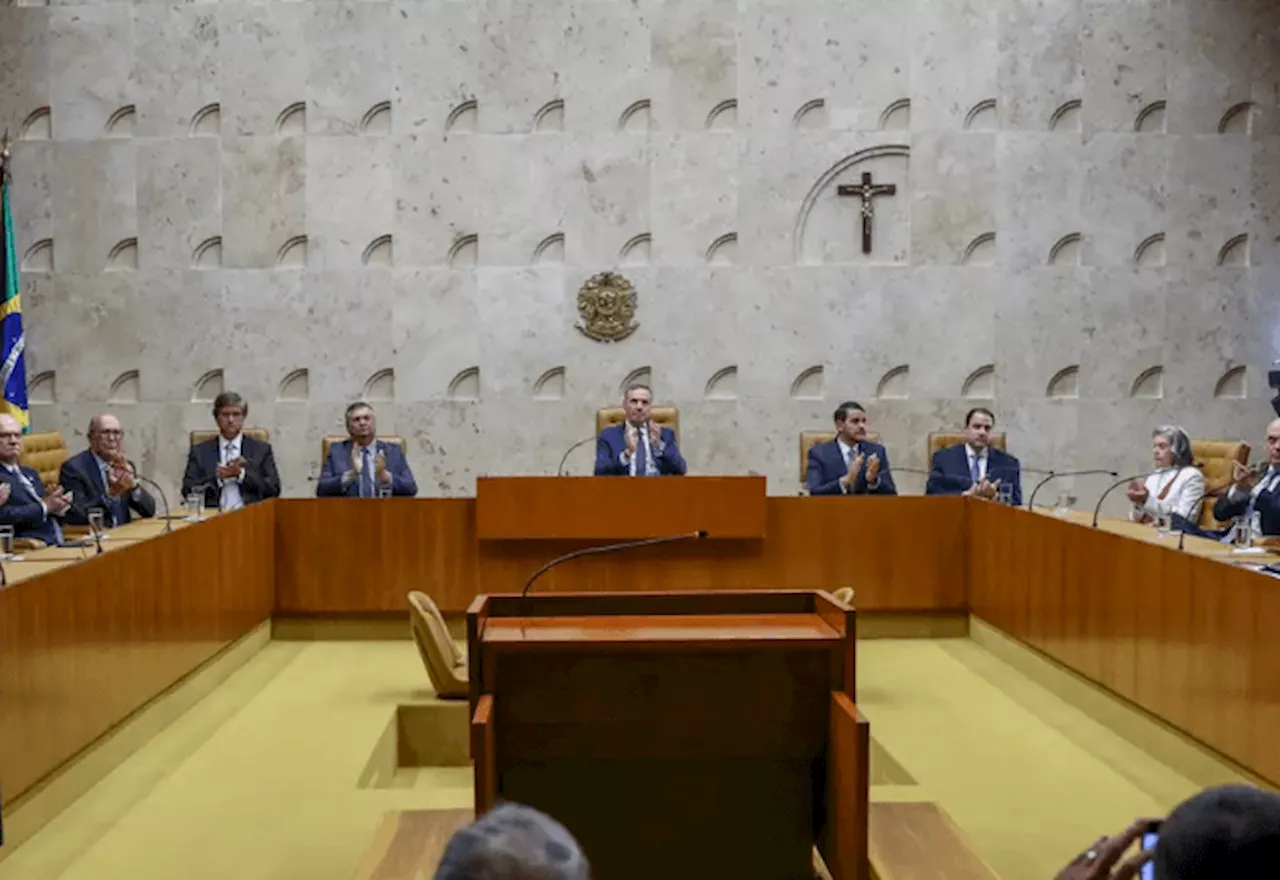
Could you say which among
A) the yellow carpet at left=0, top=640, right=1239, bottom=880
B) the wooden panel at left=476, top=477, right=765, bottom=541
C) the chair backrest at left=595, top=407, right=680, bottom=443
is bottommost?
the yellow carpet at left=0, top=640, right=1239, bottom=880

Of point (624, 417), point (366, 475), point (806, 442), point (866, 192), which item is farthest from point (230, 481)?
point (866, 192)

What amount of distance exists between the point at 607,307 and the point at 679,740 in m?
6.19

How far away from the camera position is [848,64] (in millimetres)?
9375

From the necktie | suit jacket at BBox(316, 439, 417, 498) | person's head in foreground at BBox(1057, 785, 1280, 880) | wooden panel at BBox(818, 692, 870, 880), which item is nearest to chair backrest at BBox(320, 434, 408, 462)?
suit jacket at BBox(316, 439, 417, 498)

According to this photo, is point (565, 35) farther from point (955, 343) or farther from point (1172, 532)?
point (1172, 532)

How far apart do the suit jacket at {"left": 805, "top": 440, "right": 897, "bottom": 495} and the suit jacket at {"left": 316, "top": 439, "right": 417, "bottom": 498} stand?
2.17m

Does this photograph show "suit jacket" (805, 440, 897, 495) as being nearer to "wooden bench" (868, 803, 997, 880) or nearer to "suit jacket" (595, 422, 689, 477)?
"suit jacket" (595, 422, 689, 477)

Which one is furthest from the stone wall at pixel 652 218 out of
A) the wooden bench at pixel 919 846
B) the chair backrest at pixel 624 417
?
the wooden bench at pixel 919 846

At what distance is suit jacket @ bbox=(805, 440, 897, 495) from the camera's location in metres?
7.66

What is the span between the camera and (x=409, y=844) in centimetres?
379

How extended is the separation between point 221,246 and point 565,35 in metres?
2.64

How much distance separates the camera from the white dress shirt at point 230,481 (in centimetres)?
741

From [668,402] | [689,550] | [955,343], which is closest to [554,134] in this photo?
[668,402]

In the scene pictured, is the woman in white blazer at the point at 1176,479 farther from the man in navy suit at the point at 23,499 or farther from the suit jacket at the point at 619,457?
the man in navy suit at the point at 23,499
